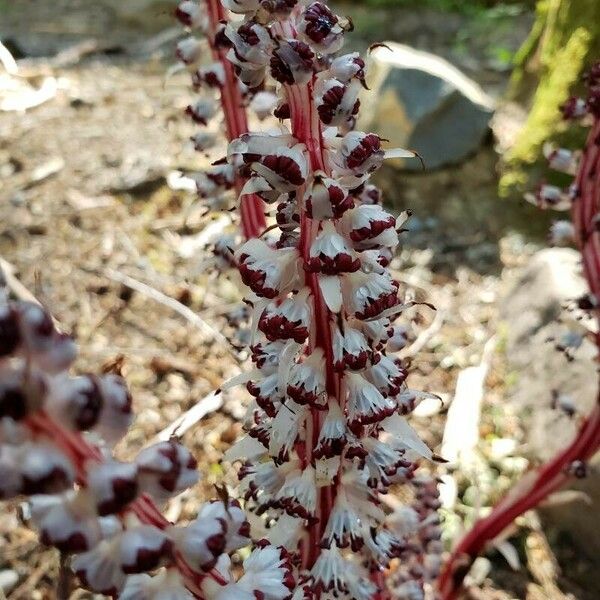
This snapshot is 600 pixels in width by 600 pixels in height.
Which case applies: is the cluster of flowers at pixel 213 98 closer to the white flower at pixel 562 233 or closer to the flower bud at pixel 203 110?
the flower bud at pixel 203 110

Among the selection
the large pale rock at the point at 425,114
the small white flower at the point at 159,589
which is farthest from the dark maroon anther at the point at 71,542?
the large pale rock at the point at 425,114

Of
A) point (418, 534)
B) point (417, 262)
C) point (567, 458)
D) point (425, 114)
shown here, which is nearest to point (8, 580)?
point (418, 534)

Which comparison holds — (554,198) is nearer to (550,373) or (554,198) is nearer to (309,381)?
(309,381)

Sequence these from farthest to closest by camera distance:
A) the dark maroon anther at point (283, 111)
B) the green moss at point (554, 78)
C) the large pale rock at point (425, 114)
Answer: the large pale rock at point (425, 114)
the green moss at point (554, 78)
the dark maroon anther at point (283, 111)

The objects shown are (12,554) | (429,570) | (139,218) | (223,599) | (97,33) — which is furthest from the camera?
(97,33)

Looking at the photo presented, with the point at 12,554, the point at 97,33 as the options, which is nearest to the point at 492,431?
the point at 12,554

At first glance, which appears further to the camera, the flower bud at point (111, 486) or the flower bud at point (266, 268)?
the flower bud at point (266, 268)

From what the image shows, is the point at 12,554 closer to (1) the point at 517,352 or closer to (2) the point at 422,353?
(2) the point at 422,353
